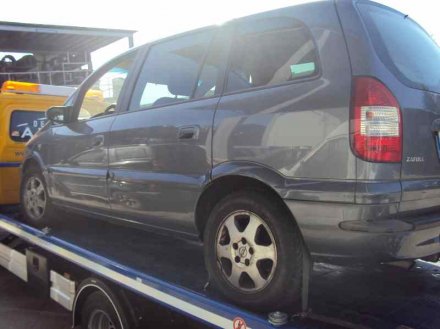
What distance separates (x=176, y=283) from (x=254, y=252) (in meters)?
0.66

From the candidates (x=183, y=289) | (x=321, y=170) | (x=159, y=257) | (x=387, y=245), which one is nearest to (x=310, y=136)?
(x=321, y=170)

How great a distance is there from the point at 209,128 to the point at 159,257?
1191 millimetres

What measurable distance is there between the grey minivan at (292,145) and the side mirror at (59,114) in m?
1.21

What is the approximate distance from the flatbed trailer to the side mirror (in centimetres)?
98

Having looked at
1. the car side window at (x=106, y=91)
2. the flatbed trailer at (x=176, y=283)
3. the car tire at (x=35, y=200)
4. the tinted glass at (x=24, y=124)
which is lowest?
the flatbed trailer at (x=176, y=283)

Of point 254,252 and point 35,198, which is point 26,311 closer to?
point 35,198

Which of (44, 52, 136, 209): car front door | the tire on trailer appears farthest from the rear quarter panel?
(44, 52, 136, 209): car front door

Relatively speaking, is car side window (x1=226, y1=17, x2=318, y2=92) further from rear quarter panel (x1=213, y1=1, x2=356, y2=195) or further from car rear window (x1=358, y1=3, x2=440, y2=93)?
car rear window (x1=358, y1=3, x2=440, y2=93)

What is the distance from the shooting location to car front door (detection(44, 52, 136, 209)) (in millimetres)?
3918

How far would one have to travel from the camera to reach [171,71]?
3473mm

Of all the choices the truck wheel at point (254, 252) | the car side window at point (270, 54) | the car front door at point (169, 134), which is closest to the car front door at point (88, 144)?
the car front door at point (169, 134)

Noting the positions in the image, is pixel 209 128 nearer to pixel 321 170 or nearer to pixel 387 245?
pixel 321 170

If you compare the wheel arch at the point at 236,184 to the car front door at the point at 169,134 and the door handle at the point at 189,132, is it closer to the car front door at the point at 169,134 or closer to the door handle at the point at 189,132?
the car front door at the point at 169,134

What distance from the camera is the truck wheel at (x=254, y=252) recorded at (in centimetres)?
247
